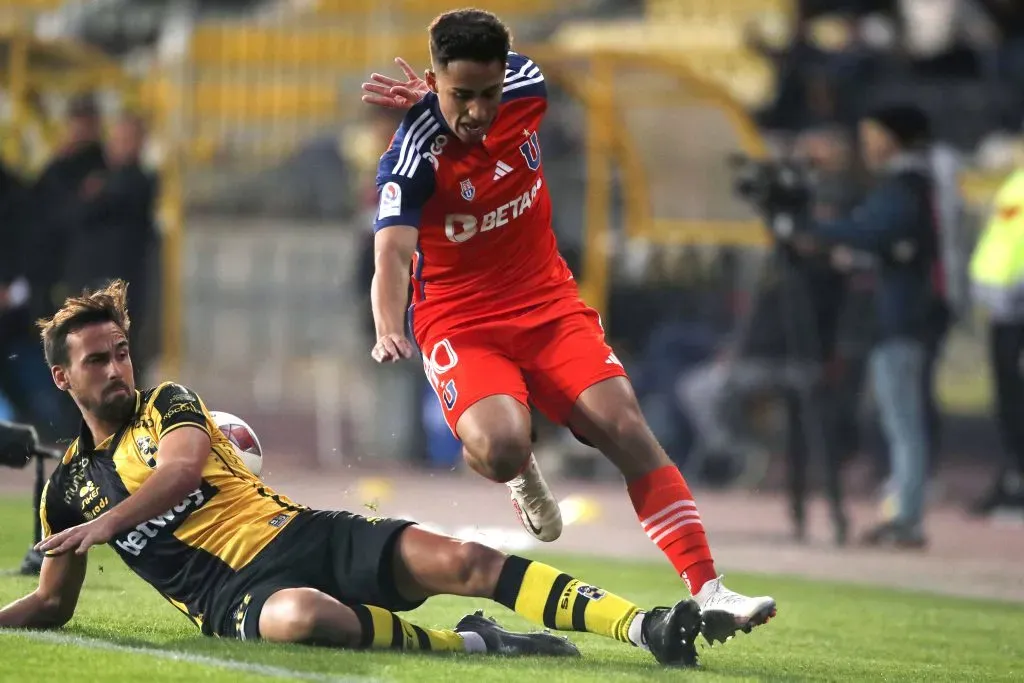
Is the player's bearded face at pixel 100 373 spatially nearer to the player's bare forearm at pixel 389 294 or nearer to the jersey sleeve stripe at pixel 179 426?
the jersey sleeve stripe at pixel 179 426

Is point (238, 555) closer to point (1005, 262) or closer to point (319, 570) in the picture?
point (319, 570)

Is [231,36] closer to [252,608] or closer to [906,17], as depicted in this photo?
[906,17]

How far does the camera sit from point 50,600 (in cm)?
651

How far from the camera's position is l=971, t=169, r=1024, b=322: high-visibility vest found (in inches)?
518

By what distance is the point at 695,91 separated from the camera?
647 inches

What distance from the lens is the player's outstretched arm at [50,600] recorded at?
21.2 feet

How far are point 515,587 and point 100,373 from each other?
1.61 m

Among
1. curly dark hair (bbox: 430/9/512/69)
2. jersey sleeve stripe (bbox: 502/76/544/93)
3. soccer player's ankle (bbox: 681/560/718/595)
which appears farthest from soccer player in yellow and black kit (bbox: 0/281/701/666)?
jersey sleeve stripe (bbox: 502/76/544/93)

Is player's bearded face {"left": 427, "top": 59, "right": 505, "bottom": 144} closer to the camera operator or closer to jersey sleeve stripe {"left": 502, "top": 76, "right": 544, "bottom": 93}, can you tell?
jersey sleeve stripe {"left": 502, "top": 76, "right": 544, "bottom": 93}

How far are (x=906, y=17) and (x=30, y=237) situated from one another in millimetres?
9895

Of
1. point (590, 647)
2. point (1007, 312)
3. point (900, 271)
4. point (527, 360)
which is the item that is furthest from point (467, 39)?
point (1007, 312)

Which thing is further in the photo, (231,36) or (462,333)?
(231,36)

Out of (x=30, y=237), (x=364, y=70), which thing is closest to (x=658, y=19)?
(x=364, y=70)

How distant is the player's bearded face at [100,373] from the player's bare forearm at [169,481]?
26 cm
